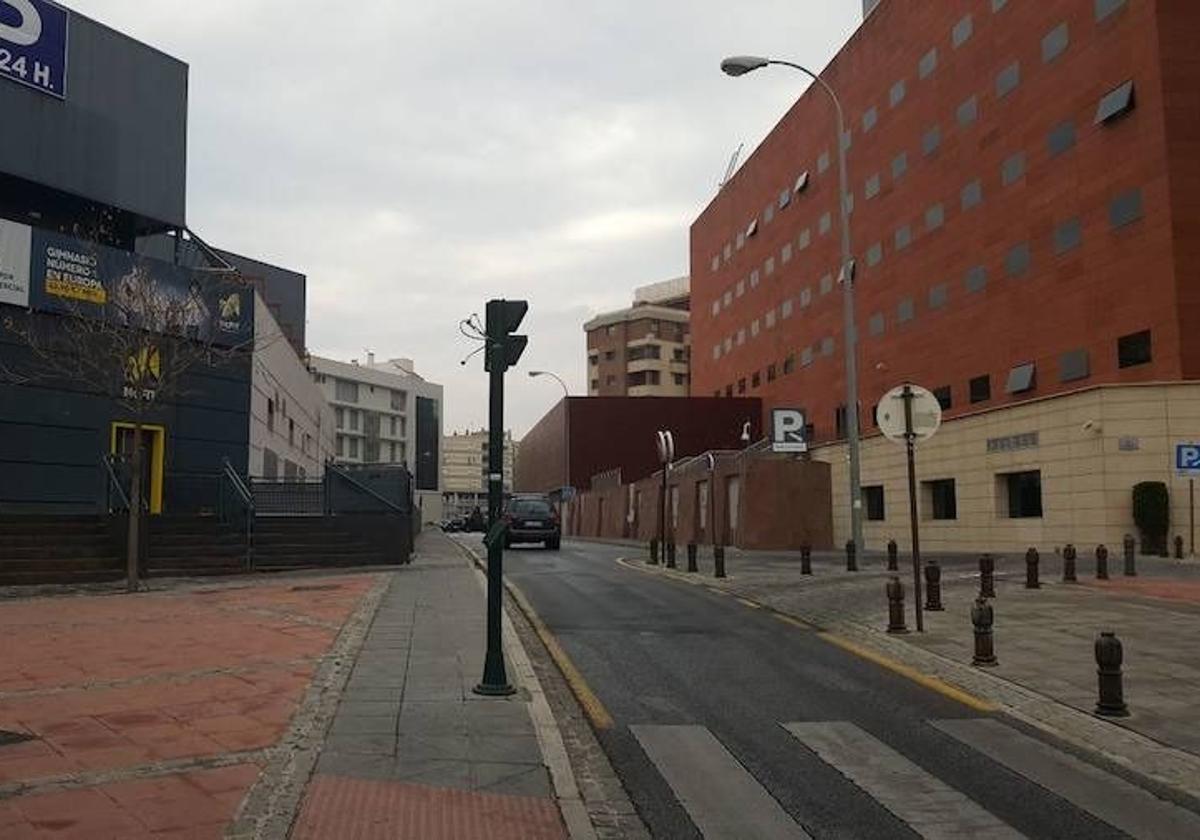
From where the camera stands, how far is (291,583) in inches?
765

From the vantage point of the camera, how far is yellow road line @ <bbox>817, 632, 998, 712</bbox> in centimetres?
848

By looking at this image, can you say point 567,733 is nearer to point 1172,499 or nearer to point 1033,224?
point 1172,499

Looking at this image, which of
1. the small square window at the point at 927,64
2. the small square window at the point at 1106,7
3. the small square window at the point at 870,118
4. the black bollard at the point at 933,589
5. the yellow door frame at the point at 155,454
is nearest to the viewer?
the black bollard at the point at 933,589

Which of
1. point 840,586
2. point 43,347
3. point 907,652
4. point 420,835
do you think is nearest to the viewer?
point 420,835

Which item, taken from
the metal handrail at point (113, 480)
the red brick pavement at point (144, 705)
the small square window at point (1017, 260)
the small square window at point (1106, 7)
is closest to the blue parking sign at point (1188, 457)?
the red brick pavement at point (144, 705)

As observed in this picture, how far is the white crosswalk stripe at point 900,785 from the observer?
17.5ft

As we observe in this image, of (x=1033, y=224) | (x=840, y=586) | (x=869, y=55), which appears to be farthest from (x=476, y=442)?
(x=840, y=586)

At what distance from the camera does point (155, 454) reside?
27984mm

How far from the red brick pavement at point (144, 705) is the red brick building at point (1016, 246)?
23.8 m

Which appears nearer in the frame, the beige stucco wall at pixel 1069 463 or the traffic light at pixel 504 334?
the traffic light at pixel 504 334

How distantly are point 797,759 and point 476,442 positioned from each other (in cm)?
17533

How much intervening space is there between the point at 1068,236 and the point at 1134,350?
189 inches

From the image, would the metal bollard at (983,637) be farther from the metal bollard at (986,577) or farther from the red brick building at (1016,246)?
the red brick building at (1016,246)

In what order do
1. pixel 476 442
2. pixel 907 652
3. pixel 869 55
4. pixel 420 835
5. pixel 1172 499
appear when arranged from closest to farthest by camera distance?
pixel 420 835 < pixel 907 652 < pixel 1172 499 < pixel 869 55 < pixel 476 442
